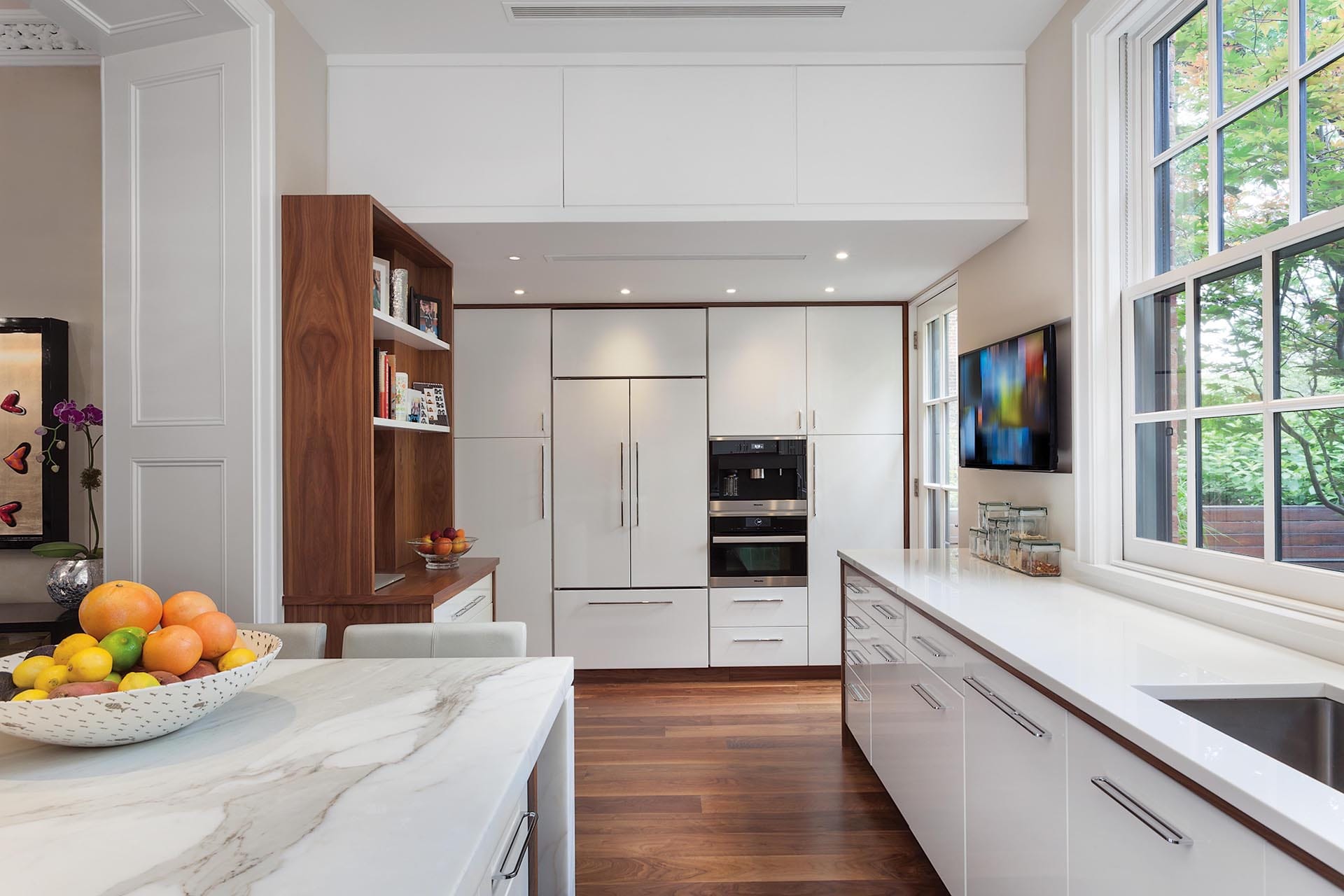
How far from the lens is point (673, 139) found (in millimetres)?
2824

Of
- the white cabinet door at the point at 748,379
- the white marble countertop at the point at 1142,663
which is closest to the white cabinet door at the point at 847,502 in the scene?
the white cabinet door at the point at 748,379

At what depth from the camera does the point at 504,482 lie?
4.38 meters

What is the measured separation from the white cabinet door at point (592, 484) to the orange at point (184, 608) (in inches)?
123

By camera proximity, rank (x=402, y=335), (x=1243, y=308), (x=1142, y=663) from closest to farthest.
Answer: (x=1142, y=663) → (x=1243, y=308) → (x=402, y=335)

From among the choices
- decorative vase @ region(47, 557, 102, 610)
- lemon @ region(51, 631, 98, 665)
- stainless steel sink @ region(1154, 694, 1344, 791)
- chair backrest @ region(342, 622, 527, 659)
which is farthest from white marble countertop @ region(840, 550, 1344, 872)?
decorative vase @ region(47, 557, 102, 610)

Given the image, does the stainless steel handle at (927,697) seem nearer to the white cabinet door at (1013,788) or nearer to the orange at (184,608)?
the white cabinet door at (1013,788)

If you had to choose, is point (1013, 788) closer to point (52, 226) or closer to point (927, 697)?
point (927, 697)

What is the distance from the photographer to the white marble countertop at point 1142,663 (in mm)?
925

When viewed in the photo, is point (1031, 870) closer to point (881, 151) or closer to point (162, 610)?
point (162, 610)

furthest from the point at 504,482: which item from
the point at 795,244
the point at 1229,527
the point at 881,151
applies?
the point at 1229,527

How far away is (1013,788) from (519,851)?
1045 mm

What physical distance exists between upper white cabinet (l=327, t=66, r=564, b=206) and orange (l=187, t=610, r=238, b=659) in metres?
2.00

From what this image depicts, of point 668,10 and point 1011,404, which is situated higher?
point 668,10

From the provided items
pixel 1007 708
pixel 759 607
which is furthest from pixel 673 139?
pixel 759 607
